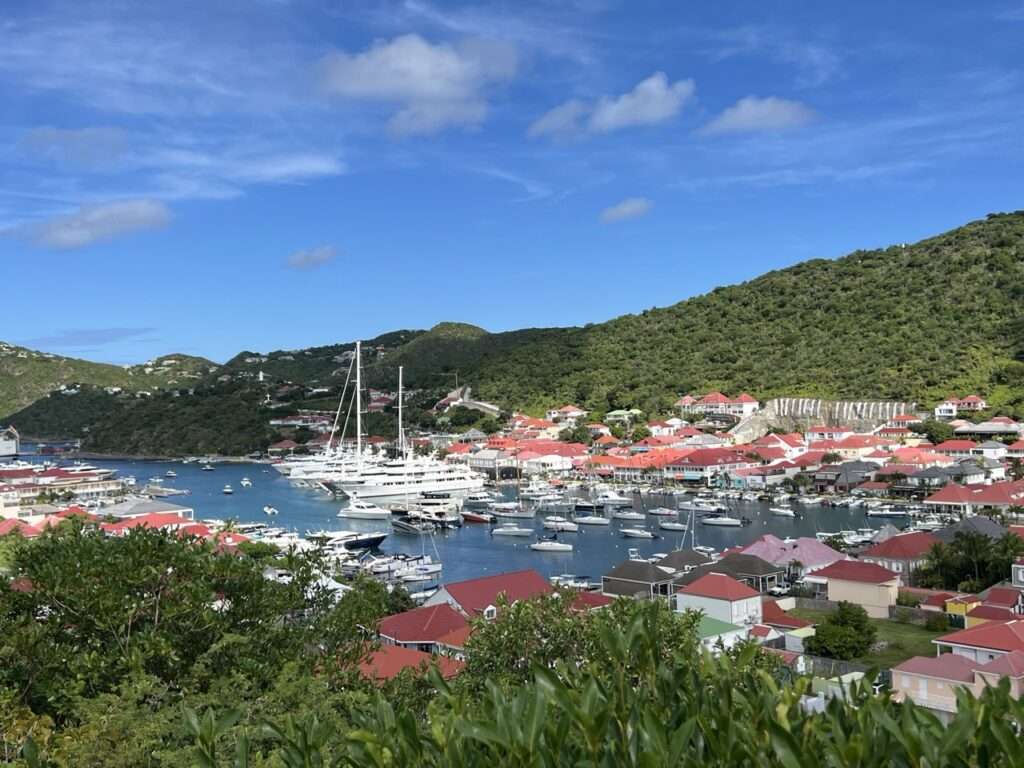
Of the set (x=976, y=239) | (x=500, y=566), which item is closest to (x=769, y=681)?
(x=500, y=566)

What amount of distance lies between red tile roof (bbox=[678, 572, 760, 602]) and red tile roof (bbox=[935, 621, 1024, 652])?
15.1ft

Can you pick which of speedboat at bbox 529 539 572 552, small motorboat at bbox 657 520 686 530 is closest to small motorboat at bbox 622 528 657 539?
small motorboat at bbox 657 520 686 530

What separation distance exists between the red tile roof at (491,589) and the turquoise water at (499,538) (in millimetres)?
8404

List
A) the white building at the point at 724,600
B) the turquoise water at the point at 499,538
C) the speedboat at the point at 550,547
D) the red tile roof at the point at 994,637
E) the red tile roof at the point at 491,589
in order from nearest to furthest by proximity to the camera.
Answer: the red tile roof at the point at 994,637, the white building at the point at 724,600, the red tile roof at the point at 491,589, the turquoise water at the point at 499,538, the speedboat at the point at 550,547

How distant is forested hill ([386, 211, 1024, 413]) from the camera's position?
5979 centimetres

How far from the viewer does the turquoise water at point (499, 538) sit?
30094 mm

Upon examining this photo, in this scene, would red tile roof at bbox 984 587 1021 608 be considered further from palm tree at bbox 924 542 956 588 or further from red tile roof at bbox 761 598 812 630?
red tile roof at bbox 761 598 812 630

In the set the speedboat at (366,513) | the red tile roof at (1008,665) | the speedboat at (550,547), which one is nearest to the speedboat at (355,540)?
the speedboat at (550,547)

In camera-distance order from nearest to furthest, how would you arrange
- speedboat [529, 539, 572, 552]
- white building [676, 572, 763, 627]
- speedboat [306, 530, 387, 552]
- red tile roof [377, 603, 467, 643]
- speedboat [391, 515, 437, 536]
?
1. red tile roof [377, 603, 467, 643]
2. white building [676, 572, 763, 627]
3. speedboat [529, 539, 572, 552]
4. speedboat [306, 530, 387, 552]
5. speedboat [391, 515, 437, 536]

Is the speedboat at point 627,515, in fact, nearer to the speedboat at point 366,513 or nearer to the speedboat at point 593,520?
the speedboat at point 593,520

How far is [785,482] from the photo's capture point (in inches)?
1827

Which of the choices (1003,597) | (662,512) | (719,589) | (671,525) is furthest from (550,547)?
(1003,597)

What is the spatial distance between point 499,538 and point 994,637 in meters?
23.6

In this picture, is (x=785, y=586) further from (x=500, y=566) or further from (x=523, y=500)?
(x=523, y=500)
